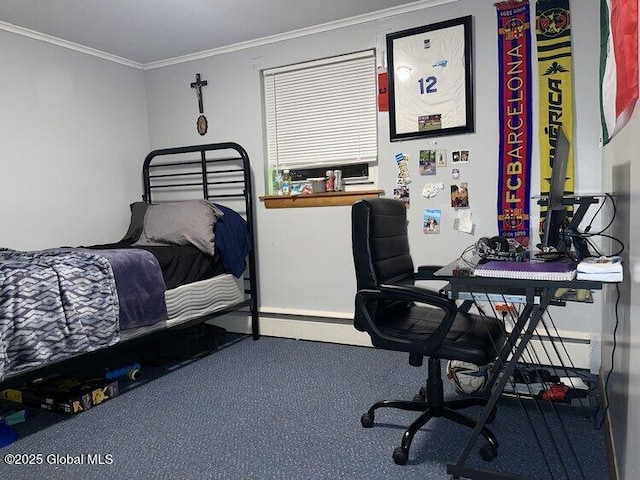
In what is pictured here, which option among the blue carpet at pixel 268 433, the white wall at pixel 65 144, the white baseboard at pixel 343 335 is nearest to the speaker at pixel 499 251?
the blue carpet at pixel 268 433

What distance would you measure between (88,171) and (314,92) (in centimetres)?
186

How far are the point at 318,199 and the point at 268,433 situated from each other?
71.3 inches

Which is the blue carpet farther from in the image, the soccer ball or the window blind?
the window blind

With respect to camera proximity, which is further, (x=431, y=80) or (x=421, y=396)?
(x=431, y=80)

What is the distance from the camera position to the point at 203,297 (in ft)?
10.3

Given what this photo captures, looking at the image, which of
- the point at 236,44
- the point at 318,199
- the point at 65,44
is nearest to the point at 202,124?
the point at 236,44

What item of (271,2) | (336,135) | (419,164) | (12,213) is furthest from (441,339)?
(12,213)

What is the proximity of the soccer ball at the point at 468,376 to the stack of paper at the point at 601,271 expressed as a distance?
46.2 inches

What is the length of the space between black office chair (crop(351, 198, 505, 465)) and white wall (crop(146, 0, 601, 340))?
3.36 feet

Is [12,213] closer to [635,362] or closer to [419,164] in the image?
[419,164]

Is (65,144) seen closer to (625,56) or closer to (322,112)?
(322,112)

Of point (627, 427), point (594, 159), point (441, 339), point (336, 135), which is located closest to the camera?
point (627, 427)

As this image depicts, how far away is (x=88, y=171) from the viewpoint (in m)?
3.67

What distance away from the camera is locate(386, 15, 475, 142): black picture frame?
9.80 feet
